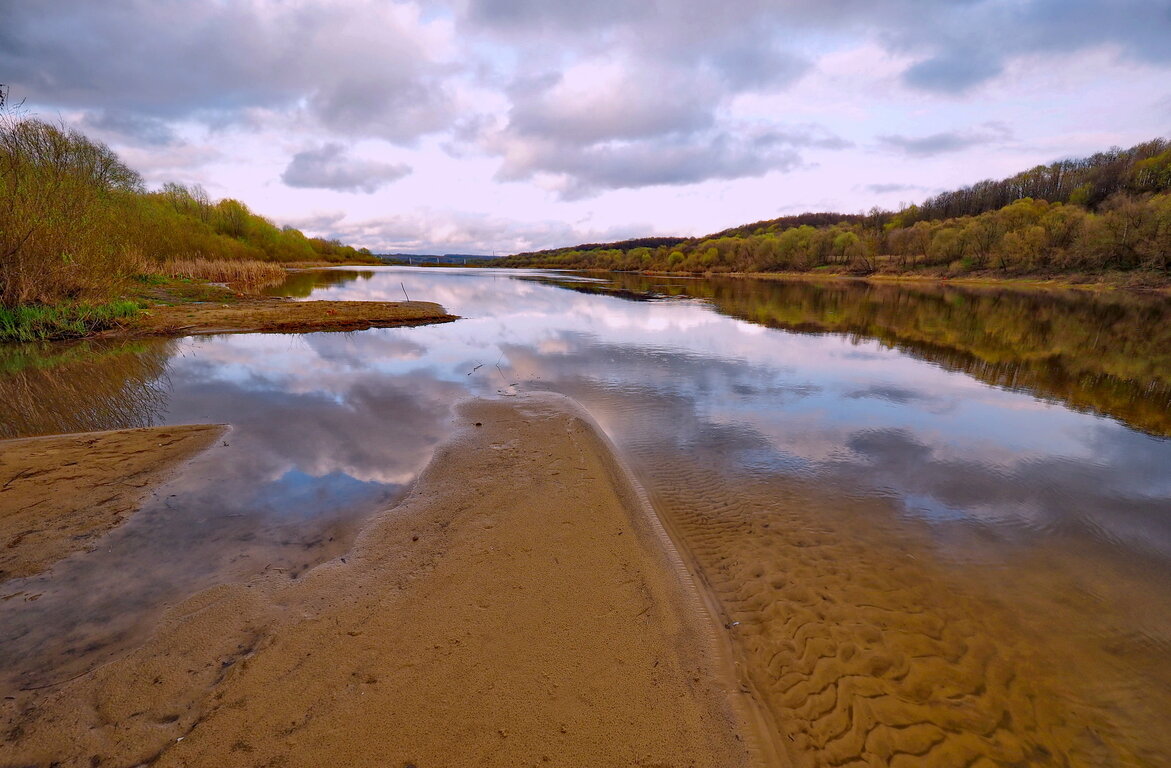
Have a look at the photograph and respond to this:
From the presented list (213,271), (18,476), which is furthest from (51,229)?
(213,271)

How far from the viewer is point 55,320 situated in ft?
47.5

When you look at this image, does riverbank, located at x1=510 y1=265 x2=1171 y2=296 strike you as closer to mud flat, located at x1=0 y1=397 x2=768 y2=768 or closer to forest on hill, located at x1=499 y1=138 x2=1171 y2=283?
forest on hill, located at x1=499 y1=138 x2=1171 y2=283

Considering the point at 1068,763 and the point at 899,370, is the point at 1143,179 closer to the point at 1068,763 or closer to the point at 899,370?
the point at 899,370

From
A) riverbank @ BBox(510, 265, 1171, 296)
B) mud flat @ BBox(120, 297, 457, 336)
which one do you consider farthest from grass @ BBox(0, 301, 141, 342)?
riverbank @ BBox(510, 265, 1171, 296)

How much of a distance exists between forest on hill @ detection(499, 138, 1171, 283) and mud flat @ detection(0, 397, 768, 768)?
70.5 meters

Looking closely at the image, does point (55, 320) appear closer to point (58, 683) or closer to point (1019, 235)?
point (58, 683)

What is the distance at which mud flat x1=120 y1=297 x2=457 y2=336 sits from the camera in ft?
58.7

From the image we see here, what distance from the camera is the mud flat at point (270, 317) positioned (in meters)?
17.9

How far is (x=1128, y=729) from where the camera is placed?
10.8ft

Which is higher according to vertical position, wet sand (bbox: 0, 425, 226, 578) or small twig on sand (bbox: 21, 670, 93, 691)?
wet sand (bbox: 0, 425, 226, 578)

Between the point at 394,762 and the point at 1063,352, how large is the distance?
83.8 ft

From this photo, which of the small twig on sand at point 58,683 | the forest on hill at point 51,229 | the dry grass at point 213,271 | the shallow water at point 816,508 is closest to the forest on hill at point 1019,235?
the shallow water at point 816,508

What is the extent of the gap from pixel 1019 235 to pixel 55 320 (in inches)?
3444

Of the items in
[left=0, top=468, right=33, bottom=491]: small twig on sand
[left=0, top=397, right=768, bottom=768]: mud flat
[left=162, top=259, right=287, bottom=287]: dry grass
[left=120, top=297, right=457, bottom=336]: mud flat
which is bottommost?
[left=0, top=397, right=768, bottom=768]: mud flat
